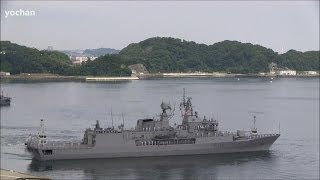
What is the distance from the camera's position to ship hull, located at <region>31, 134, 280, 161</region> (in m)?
19.5

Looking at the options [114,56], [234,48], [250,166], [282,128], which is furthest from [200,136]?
[234,48]

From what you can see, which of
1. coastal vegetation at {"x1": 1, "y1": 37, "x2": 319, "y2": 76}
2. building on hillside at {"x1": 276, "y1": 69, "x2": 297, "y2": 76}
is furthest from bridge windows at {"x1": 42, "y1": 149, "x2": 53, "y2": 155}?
building on hillside at {"x1": 276, "y1": 69, "x2": 297, "y2": 76}

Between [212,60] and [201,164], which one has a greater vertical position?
[212,60]

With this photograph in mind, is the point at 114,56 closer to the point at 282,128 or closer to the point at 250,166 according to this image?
the point at 282,128

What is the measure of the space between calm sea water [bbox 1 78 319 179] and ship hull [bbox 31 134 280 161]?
0.27 m

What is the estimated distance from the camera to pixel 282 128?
91.4ft

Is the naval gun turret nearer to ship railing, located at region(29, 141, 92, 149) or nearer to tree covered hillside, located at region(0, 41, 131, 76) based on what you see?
ship railing, located at region(29, 141, 92, 149)

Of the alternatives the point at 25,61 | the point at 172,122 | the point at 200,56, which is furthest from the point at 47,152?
the point at 200,56

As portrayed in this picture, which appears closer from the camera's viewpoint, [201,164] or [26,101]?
[201,164]

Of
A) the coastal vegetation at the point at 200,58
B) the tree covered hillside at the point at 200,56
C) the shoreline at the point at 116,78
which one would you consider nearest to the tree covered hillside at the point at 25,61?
the shoreline at the point at 116,78

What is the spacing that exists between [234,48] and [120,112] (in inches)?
2375

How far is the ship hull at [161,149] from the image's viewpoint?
64.1 ft

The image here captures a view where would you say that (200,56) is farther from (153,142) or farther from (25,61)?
(153,142)

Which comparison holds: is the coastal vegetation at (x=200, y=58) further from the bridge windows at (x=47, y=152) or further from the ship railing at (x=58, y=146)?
the bridge windows at (x=47, y=152)
